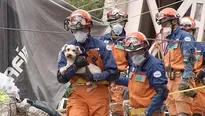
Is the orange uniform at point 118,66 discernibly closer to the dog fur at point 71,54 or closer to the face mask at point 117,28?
the face mask at point 117,28

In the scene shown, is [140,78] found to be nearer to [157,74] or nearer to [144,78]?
[144,78]

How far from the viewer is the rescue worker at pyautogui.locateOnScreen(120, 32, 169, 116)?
813cm

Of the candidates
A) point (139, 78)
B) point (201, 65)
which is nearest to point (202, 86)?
point (201, 65)

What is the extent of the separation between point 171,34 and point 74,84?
7.86 feet

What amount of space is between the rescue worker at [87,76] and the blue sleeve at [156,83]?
17.6 inches

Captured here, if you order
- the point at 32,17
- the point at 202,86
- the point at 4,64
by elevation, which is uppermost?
the point at 32,17

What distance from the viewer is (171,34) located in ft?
32.7

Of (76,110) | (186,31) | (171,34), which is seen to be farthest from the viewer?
(186,31)

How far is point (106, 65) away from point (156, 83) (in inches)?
26.1

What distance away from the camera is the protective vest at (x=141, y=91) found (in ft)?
27.1

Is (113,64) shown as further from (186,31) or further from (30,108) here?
(186,31)

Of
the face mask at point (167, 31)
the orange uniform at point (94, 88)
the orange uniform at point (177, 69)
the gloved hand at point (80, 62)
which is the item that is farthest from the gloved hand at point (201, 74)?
the gloved hand at point (80, 62)

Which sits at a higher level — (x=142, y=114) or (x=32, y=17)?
(x=32, y=17)

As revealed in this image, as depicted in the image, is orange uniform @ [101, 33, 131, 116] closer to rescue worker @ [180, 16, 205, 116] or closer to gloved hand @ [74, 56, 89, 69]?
rescue worker @ [180, 16, 205, 116]
